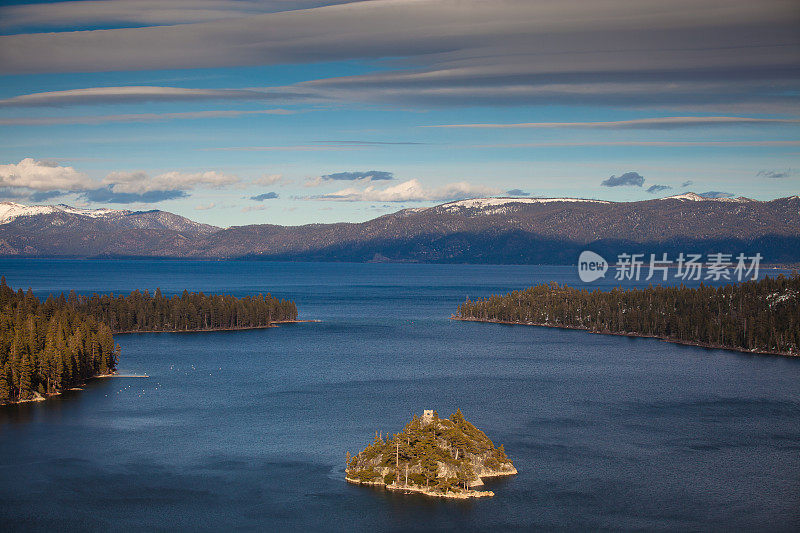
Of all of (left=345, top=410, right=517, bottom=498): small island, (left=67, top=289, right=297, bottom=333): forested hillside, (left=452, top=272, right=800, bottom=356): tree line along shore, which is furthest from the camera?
(left=67, top=289, right=297, bottom=333): forested hillside

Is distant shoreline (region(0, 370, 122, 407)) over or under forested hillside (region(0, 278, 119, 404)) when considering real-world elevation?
under

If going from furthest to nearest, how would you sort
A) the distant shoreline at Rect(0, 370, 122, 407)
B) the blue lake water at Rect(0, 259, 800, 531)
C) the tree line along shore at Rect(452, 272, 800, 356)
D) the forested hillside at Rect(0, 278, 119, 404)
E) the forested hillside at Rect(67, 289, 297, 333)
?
the forested hillside at Rect(67, 289, 297, 333) < the tree line along shore at Rect(452, 272, 800, 356) < the forested hillside at Rect(0, 278, 119, 404) < the distant shoreline at Rect(0, 370, 122, 407) < the blue lake water at Rect(0, 259, 800, 531)

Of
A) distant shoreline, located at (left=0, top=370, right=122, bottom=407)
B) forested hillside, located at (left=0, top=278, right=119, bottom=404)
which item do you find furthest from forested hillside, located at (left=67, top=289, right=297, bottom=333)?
distant shoreline, located at (left=0, top=370, right=122, bottom=407)

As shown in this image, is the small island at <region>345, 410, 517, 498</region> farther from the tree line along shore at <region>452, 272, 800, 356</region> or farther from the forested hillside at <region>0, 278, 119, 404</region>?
the tree line along shore at <region>452, 272, 800, 356</region>

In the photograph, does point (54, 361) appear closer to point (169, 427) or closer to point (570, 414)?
point (169, 427)

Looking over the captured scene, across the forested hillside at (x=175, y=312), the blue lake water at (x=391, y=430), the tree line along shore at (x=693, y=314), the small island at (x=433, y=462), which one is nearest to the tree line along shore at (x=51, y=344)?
the forested hillside at (x=175, y=312)

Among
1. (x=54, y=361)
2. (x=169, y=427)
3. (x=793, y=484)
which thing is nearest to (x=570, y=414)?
(x=793, y=484)

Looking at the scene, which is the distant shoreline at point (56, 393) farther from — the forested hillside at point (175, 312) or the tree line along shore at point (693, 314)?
the tree line along shore at point (693, 314)
